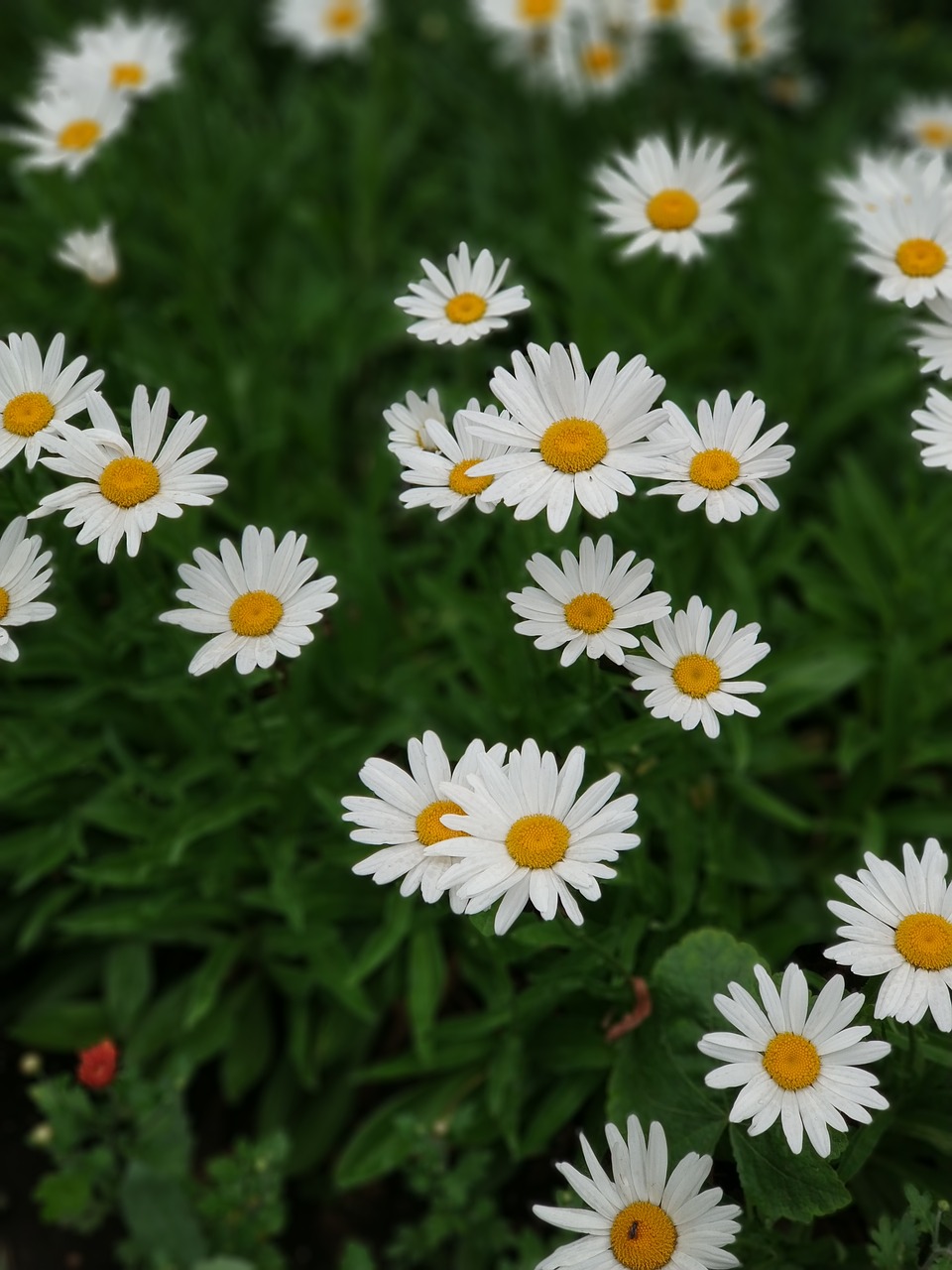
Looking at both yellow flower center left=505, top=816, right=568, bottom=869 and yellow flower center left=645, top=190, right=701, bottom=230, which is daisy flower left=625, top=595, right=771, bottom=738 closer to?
yellow flower center left=505, top=816, right=568, bottom=869

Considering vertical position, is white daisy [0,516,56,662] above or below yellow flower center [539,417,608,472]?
below

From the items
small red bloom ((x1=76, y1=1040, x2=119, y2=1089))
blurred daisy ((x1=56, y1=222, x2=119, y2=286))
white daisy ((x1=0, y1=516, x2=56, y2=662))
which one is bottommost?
small red bloom ((x1=76, y1=1040, x2=119, y2=1089))

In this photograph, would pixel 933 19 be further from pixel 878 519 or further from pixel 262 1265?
pixel 262 1265

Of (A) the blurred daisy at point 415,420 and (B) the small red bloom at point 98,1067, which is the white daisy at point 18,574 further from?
(B) the small red bloom at point 98,1067

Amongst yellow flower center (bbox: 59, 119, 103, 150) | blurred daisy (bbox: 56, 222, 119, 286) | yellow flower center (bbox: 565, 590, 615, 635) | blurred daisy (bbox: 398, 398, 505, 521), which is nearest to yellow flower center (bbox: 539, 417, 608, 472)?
blurred daisy (bbox: 398, 398, 505, 521)

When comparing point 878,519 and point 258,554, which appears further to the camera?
point 878,519

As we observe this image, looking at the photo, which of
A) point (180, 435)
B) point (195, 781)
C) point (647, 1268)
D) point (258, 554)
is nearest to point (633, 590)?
point (258, 554)

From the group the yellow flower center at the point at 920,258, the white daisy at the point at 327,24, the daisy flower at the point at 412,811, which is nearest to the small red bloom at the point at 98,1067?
the daisy flower at the point at 412,811

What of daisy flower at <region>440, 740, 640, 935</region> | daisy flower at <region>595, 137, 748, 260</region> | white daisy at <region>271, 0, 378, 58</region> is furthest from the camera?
Answer: white daisy at <region>271, 0, 378, 58</region>
